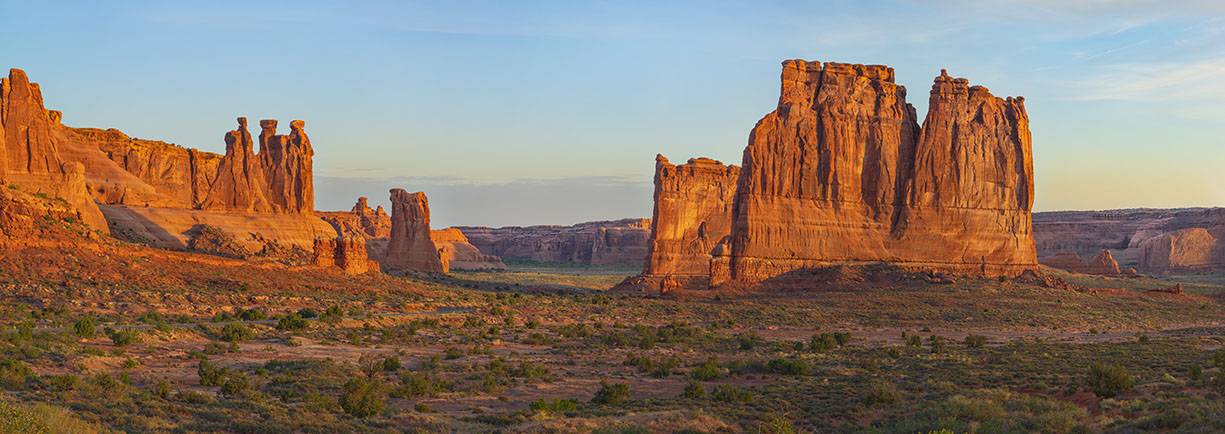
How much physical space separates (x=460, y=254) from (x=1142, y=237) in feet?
274

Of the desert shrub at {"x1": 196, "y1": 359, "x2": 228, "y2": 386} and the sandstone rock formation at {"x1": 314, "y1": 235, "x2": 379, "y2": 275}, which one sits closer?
the desert shrub at {"x1": 196, "y1": 359, "x2": 228, "y2": 386}

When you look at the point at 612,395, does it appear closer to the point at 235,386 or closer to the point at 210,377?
the point at 235,386

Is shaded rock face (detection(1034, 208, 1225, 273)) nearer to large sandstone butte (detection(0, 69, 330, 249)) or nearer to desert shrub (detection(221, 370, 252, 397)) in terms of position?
large sandstone butte (detection(0, 69, 330, 249))

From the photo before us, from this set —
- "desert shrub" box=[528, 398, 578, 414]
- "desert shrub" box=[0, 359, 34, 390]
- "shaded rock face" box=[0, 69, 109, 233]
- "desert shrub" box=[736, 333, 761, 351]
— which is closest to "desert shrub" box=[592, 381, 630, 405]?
"desert shrub" box=[528, 398, 578, 414]

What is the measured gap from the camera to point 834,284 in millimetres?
65438

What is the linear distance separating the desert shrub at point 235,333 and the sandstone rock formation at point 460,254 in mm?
107073

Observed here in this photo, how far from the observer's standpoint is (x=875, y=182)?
70375 millimetres

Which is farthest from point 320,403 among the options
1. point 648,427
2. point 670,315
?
point 670,315

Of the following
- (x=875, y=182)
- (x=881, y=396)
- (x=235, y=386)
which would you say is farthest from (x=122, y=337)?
(x=875, y=182)

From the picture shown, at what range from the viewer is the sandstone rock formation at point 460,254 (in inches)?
A: 5842

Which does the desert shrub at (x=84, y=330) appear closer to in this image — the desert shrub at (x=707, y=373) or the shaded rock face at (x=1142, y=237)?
the desert shrub at (x=707, y=373)

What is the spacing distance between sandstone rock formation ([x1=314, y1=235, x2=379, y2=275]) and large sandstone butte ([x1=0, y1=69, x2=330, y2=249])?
815 cm

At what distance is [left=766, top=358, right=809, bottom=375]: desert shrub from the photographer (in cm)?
3172

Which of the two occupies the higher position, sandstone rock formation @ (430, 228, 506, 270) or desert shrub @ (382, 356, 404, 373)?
sandstone rock formation @ (430, 228, 506, 270)
